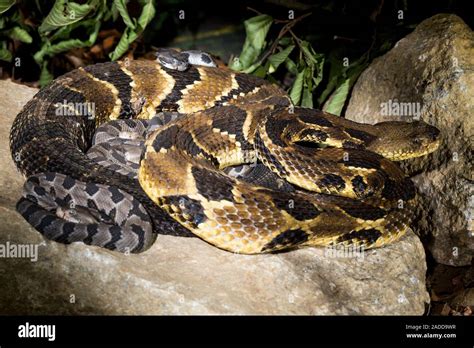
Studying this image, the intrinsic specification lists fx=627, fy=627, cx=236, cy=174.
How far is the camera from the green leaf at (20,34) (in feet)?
27.4

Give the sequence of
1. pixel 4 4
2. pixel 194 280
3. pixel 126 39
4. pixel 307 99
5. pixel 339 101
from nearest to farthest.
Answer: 1. pixel 194 280
2. pixel 4 4
3. pixel 126 39
4. pixel 339 101
5. pixel 307 99

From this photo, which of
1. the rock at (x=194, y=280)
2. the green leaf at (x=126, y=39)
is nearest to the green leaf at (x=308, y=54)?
the green leaf at (x=126, y=39)

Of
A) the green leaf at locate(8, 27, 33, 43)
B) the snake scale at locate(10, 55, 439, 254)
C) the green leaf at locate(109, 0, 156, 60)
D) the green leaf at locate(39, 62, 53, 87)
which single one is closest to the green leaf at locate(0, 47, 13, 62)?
the green leaf at locate(8, 27, 33, 43)

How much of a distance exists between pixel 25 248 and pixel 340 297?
2.54 m

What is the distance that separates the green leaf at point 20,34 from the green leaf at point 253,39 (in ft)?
9.06

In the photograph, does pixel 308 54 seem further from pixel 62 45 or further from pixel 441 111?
pixel 62 45

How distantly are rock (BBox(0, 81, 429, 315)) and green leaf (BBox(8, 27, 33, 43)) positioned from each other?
314 centimetres

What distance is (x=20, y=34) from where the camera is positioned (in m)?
8.38

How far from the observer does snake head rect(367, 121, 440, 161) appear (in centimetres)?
632

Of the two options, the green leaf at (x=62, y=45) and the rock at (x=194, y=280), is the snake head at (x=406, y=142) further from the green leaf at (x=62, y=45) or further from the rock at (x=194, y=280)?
the green leaf at (x=62, y=45)

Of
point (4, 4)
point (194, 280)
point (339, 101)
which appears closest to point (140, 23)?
point (4, 4)

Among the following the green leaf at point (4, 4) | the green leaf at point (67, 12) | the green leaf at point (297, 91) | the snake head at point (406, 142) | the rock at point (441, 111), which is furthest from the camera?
the green leaf at point (297, 91)

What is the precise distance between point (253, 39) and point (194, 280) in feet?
14.2
